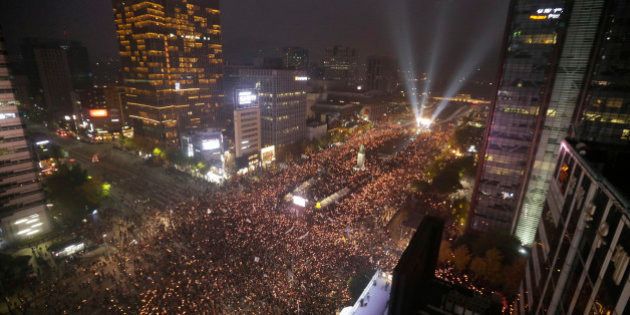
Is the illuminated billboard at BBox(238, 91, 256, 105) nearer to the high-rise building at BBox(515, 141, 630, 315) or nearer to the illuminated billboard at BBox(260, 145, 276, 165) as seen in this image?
the illuminated billboard at BBox(260, 145, 276, 165)

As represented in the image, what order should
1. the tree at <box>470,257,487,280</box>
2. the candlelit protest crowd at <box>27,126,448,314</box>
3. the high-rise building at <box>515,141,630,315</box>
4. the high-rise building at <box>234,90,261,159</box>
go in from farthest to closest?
1. the high-rise building at <box>234,90,261,159</box>
2. the tree at <box>470,257,487,280</box>
3. the candlelit protest crowd at <box>27,126,448,314</box>
4. the high-rise building at <box>515,141,630,315</box>

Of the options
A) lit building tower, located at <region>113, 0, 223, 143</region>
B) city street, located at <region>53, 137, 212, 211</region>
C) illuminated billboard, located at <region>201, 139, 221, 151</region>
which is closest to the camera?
city street, located at <region>53, 137, 212, 211</region>

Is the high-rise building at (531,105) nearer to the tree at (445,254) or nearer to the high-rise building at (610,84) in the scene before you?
the high-rise building at (610,84)

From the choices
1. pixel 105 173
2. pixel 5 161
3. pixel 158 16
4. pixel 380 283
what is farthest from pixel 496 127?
pixel 158 16

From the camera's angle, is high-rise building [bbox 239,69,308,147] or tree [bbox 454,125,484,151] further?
tree [bbox 454,125,484,151]

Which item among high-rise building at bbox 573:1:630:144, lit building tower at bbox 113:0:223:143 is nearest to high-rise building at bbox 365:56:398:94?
lit building tower at bbox 113:0:223:143

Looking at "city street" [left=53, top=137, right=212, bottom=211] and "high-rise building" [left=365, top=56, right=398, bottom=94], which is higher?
"high-rise building" [left=365, top=56, right=398, bottom=94]

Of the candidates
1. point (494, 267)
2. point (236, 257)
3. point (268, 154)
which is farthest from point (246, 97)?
point (494, 267)

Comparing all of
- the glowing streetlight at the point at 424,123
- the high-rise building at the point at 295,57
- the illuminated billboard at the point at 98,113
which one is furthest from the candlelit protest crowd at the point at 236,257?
the high-rise building at the point at 295,57
